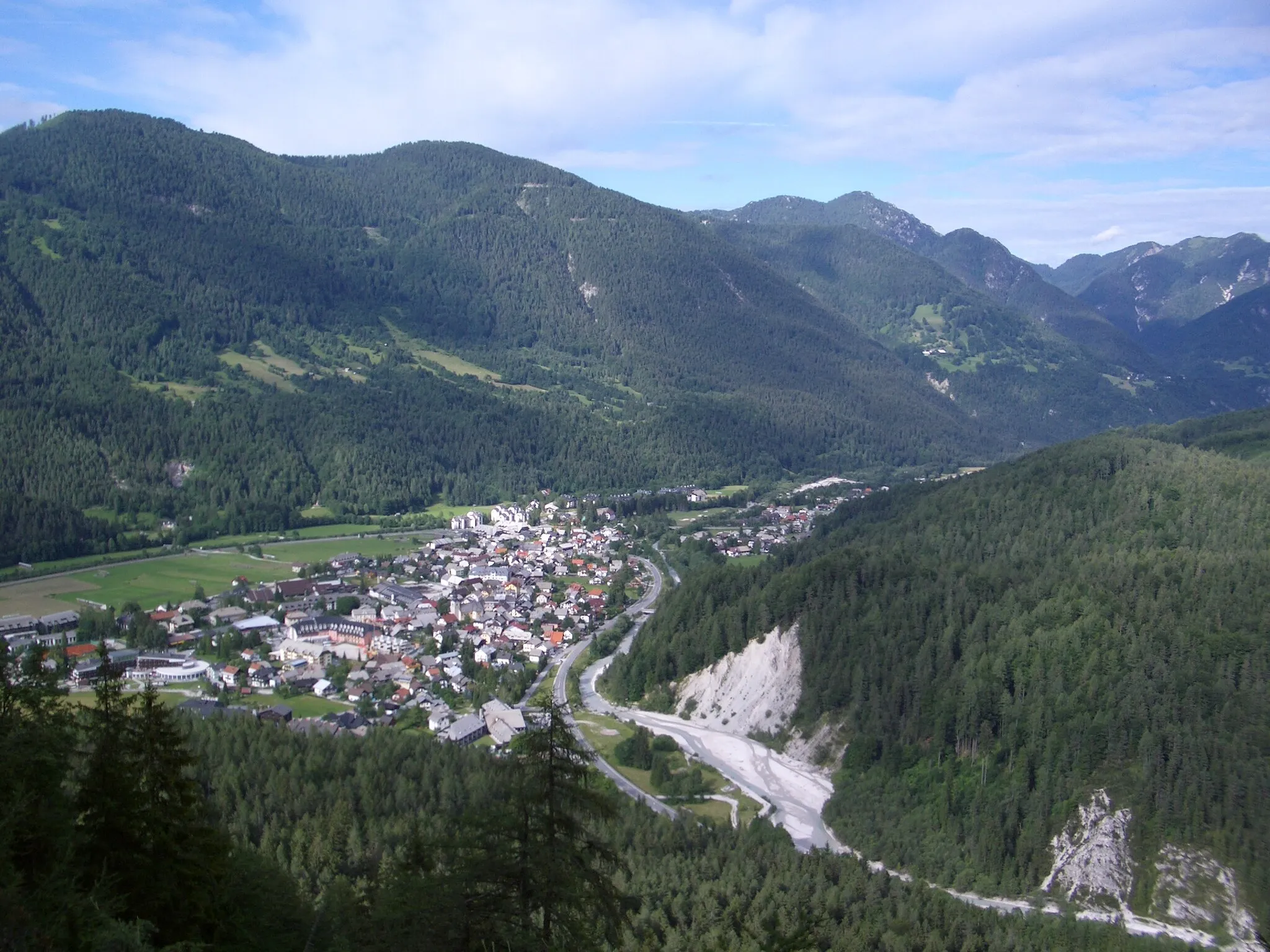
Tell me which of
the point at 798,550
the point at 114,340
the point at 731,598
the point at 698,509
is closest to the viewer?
the point at 731,598

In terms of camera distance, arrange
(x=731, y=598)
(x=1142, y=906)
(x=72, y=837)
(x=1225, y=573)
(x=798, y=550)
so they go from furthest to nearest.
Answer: (x=798, y=550), (x=731, y=598), (x=1225, y=573), (x=1142, y=906), (x=72, y=837)

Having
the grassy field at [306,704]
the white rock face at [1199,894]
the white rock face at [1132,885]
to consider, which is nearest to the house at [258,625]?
the grassy field at [306,704]

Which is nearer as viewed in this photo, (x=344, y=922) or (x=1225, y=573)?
(x=344, y=922)

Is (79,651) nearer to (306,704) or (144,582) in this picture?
(306,704)

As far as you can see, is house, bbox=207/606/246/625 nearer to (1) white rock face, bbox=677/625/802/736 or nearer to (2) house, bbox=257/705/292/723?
(2) house, bbox=257/705/292/723

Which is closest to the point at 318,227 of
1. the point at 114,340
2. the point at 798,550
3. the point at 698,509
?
the point at 114,340

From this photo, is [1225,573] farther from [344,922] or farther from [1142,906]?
[344,922]

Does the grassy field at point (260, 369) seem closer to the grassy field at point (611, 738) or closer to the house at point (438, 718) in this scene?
the house at point (438, 718)
